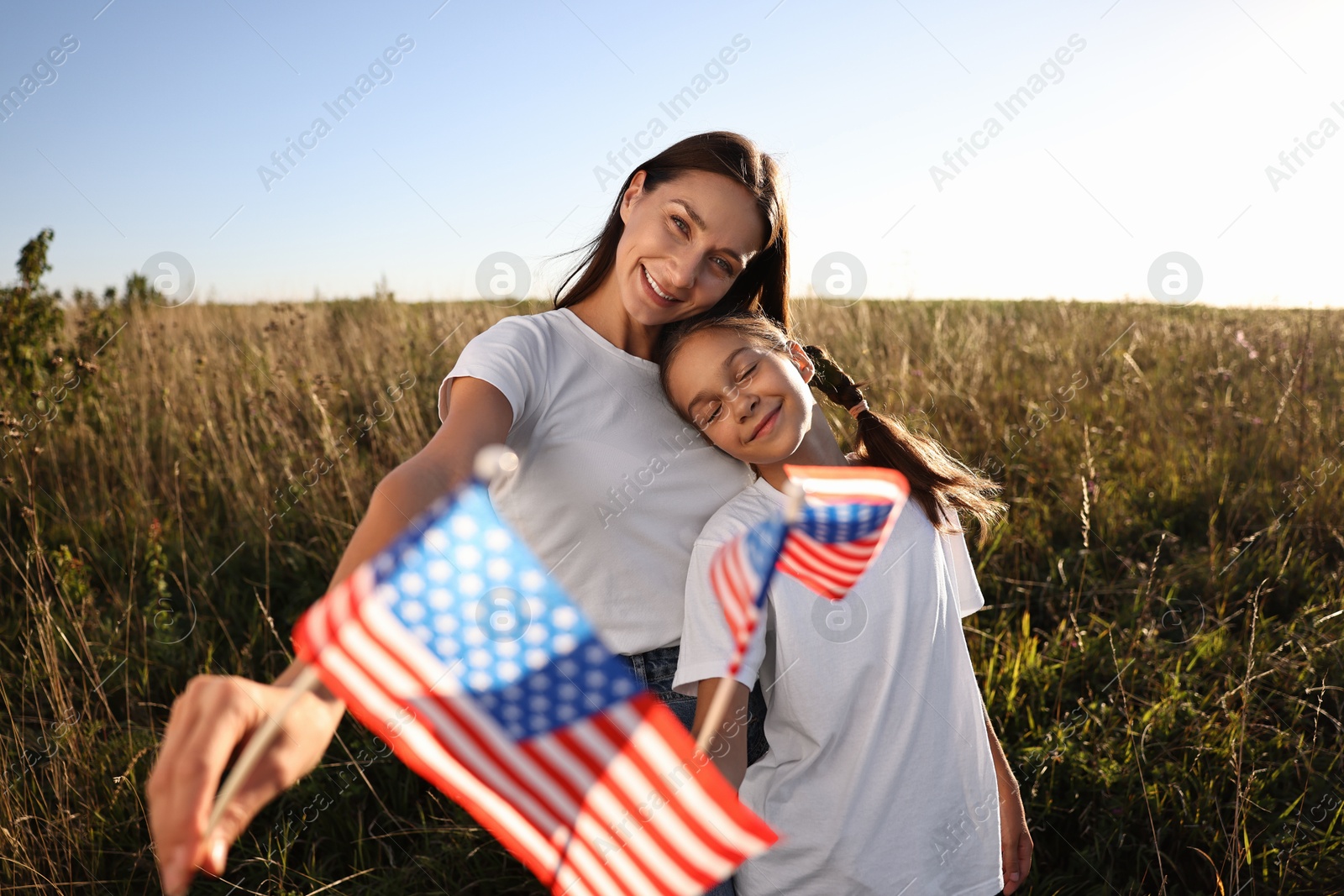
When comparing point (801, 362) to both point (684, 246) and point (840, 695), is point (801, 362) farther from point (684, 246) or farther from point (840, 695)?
point (840, 695)

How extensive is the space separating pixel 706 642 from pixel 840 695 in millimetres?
272

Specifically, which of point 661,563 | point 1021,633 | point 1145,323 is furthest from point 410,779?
point 1145,323

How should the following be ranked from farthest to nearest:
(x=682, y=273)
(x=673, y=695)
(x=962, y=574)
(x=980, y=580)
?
1. (x=980, y=580)
2. (x=962, y=574)
3. (x=682, y=273)
4. (x=673, y=695)

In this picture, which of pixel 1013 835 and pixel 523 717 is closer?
pixel 523 717

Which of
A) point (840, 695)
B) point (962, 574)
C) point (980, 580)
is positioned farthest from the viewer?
point (980, 580)

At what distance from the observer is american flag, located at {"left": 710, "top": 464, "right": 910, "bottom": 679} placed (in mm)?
1317

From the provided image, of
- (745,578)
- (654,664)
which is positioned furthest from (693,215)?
(654,664)

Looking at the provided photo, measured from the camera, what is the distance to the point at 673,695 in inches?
61.3

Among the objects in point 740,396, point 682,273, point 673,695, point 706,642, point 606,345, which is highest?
point 682,273

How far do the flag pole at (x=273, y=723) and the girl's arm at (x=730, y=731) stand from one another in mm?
638

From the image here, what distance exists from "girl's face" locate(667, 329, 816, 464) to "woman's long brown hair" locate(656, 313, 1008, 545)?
4cm

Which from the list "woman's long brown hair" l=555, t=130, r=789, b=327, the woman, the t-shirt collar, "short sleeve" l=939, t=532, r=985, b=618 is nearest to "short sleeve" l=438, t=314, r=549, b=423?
the woman

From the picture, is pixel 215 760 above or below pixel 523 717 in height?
above

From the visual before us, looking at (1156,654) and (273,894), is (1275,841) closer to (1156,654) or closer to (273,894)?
(1156,654)
